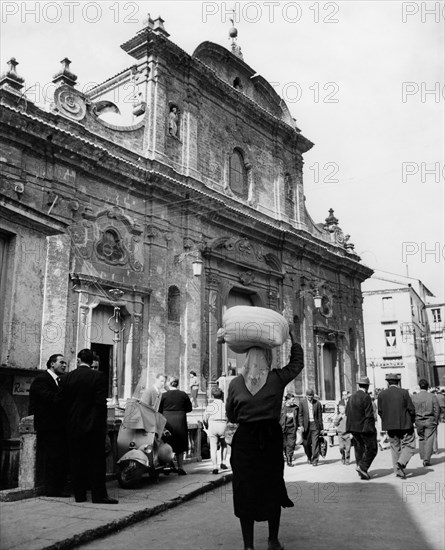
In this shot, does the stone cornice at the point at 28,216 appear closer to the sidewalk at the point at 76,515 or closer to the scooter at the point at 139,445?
the scooter at the point at 139,445

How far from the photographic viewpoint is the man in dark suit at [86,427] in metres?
6.25

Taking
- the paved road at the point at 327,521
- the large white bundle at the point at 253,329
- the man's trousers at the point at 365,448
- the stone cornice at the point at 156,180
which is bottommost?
the paved road at the point at 327,521

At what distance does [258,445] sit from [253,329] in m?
0.99

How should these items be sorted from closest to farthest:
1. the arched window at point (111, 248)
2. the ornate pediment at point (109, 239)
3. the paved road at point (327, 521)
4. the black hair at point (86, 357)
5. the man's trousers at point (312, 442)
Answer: the paved road at point (327, 521)
the black hair at point (86, 357)
the man's trousers at point (312, 442)
the ornate pediment at point (109, 239)
the arched window at point (111, 248)

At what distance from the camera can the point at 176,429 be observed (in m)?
9.04

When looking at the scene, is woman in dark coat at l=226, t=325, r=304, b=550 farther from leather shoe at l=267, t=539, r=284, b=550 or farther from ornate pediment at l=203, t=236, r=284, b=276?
ornate pediment at l=203, t=236, r=284, b=276

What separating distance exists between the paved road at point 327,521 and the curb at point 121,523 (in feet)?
0.24

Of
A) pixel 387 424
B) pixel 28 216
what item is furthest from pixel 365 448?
pixel 28 216

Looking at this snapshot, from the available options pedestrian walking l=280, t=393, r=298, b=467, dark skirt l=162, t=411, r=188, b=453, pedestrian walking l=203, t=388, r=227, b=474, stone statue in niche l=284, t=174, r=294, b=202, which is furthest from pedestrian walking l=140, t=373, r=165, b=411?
stone statue in niche l=284, t=174, r=294, b=202

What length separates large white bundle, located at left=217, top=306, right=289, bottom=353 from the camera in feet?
16.4

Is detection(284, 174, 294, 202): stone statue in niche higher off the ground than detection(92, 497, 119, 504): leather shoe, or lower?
higher

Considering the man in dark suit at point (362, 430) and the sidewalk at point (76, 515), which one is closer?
the sidewalk at point (76, 515)

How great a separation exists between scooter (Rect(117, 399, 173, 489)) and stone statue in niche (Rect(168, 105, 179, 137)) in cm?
1230

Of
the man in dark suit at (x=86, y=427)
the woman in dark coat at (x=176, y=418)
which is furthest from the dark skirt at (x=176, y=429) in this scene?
the man in dark suit at (x=86, y=427)
